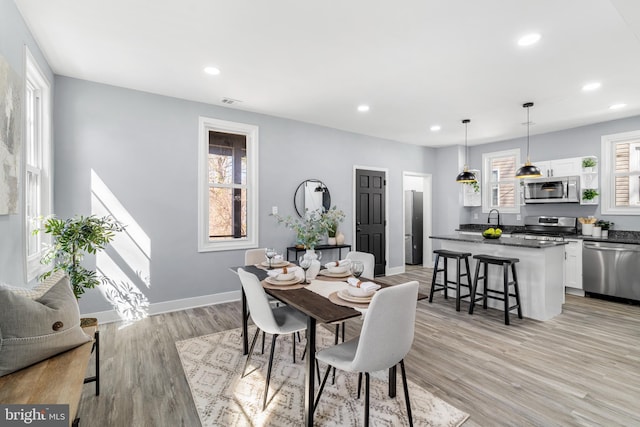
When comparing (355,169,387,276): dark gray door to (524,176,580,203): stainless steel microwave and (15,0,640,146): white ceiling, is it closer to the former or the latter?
(15,0,640,146): white ceiling

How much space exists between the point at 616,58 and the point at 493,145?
374cm

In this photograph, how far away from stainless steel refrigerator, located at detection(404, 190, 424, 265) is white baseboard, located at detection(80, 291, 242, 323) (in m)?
4.24

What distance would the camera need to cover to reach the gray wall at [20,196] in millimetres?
2008

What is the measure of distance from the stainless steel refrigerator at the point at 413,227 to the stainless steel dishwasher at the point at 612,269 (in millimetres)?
3010

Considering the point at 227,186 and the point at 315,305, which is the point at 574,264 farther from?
the point at 227,186

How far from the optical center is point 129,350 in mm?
2973

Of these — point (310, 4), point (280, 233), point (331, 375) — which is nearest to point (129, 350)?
point (331, 375)

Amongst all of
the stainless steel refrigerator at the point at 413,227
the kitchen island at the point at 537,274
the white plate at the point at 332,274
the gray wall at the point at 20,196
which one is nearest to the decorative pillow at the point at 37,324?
the gray wall at the point at 20,196

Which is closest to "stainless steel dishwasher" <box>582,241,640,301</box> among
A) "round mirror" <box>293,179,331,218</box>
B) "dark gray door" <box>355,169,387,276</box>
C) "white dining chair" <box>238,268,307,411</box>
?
"dark gray door" <box>355,169,387,276</box>

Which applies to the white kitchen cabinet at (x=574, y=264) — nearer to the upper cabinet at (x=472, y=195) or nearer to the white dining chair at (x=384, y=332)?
the upper cabinet at (x=472, y=195)

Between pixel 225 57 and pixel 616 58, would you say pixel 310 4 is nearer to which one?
pixel 225 57

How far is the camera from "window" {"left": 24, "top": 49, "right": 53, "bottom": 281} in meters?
2.77

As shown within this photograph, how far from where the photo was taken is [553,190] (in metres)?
5.45

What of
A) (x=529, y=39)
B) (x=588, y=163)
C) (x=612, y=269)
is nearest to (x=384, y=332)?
(x=529, y=39)
